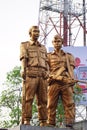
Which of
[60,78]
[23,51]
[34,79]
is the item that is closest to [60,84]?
[60,78]

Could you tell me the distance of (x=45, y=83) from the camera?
996 centimetres

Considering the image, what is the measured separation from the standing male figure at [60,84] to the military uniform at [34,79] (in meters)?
0.29

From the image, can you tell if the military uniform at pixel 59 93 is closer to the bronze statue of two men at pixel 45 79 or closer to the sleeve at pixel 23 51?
the bronze statue of two men at pixel 45 79

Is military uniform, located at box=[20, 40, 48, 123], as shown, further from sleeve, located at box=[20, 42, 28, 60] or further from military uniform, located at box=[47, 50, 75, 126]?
military uniform, located at box=[47, 50, 75, 126]

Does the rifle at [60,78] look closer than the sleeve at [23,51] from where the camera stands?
No

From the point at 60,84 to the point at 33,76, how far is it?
2.27ft

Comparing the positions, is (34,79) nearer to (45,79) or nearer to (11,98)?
(45,79)

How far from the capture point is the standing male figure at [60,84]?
1008cm

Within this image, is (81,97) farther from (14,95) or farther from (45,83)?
(45,83)

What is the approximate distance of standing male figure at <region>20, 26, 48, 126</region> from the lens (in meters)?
9.73

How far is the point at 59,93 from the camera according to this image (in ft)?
33.7

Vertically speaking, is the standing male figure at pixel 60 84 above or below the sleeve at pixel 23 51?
below

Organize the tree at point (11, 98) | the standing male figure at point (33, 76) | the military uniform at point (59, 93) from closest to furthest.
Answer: the standing male figure at point (33, 76), the military uniform at point (59, 93), the tree at point (11, 98)

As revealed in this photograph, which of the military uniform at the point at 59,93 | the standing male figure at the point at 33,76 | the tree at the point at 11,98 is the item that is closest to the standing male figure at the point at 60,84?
the military uniform at the point at 59,93
